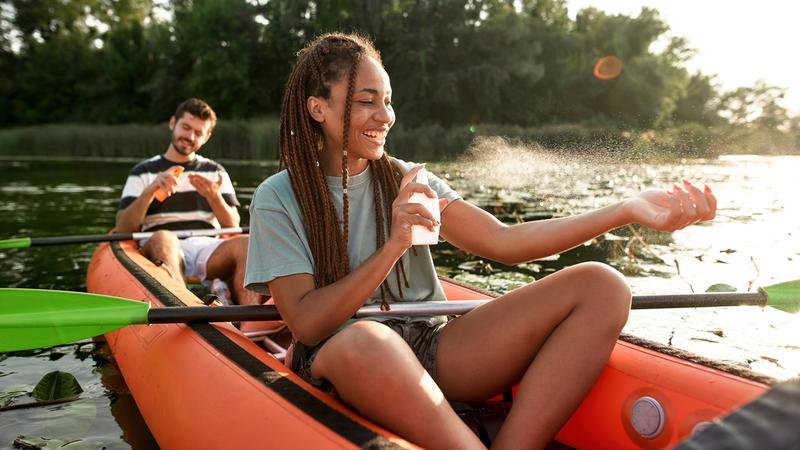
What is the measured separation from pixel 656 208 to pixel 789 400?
1154mm

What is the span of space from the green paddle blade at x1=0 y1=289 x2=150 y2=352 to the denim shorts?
1.86 feet

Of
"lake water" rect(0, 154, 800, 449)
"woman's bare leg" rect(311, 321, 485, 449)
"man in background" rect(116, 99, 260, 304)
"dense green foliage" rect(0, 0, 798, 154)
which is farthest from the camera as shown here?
"dense green foliage" rect(0, 0, 798, 154)

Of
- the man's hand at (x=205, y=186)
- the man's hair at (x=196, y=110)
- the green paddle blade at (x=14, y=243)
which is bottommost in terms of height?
the green paddle blade at (x=14, y=243)

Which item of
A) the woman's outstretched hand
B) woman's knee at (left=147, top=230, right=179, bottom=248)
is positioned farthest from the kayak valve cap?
woman's knee at (left=147, top=230, right=179, bottom=248)

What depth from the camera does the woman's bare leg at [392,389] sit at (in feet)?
4.93

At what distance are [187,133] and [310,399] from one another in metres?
3.03

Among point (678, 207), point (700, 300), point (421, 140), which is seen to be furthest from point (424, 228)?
point (421, 140)

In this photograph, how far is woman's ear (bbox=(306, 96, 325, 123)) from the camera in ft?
6.19

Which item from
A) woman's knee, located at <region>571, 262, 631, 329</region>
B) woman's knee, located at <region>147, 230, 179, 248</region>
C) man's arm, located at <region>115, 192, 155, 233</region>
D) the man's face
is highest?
the man's face

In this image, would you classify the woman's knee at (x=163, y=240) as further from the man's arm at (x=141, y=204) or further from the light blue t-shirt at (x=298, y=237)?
the light blue t-shirt at (x=298, y=237)

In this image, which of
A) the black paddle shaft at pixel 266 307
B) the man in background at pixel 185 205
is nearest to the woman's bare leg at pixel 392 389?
the black paddle shaft at pixel 266 307

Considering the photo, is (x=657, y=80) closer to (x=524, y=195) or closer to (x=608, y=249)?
(x=524, y=195)

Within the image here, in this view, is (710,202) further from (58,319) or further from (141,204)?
(141,204)

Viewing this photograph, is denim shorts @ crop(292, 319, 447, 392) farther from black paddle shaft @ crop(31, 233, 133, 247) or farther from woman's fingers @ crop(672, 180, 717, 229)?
black paddle shaft @ crop(31, 233, 133, 247)
